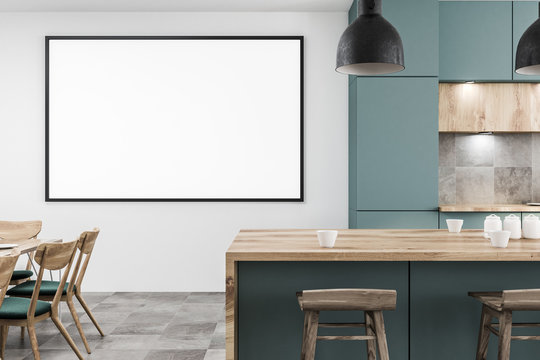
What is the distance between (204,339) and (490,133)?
3.96 metres

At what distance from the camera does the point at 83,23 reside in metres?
5.34

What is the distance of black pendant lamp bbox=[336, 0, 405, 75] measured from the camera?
2.68m

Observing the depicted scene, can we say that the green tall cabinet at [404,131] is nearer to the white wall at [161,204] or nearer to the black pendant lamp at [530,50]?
the white wall at [161,204]

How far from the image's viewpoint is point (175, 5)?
514 centimetres

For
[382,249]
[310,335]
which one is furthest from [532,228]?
[310,335]

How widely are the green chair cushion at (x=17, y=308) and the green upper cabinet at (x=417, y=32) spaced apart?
375 cm

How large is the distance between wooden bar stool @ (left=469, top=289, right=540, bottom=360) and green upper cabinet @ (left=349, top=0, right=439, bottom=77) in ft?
9.24

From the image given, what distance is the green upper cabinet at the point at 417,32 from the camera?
4633mm

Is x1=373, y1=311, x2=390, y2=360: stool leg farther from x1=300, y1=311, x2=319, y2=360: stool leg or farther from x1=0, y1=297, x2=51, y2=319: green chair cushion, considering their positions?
x1=0, y1=297, x2=51, y2=319: green chair cushion

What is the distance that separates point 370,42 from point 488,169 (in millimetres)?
3444

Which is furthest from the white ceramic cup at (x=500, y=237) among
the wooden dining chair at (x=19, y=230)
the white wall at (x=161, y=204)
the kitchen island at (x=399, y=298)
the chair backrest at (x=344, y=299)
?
the wooden dining chair at (x=19, y=230)

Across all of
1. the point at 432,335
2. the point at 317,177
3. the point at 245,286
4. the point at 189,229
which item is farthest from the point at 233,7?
the point at 432,335

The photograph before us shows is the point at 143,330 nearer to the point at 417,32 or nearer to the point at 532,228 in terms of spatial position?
the point at 532,228

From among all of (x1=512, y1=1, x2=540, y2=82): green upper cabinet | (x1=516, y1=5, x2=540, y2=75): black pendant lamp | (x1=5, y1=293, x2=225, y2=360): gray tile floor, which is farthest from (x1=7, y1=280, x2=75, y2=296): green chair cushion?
(x1=512, y1=1, x2=540, y2=82): green upper cabinet
